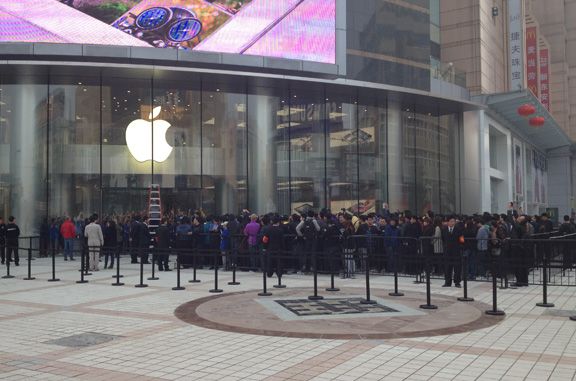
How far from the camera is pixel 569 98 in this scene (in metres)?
68.9

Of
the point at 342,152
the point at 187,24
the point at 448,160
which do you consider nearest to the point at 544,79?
the point at 448,160

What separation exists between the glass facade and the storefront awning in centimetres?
677

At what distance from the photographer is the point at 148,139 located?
88.3 ft

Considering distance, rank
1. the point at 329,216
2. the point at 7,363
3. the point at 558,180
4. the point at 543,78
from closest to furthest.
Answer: the point at 7,363 < the point at 329,216 < the point at 543,78 < the point at 558,180

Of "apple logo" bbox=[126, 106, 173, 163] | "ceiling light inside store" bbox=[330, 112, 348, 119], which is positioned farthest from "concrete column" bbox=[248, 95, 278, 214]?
"apple logo" bbox=[126, 106, 173, 163]

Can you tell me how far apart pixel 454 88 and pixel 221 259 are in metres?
19.0

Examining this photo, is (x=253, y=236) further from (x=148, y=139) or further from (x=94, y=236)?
(x=148, y=139)

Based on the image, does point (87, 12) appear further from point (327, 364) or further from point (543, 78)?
point (543, 78)

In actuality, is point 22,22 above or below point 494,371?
above

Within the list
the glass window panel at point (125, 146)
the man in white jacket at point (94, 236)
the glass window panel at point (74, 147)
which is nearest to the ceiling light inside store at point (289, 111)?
the glass window panel at point (125, 146)

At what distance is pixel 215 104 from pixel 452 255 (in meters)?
16.8

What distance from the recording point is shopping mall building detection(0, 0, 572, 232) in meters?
25.1

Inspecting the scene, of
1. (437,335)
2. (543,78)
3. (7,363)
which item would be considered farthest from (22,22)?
(543,78)

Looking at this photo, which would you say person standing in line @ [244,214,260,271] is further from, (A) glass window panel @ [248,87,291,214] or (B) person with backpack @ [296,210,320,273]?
(A) glass window panel @ [248,87,291,214]
